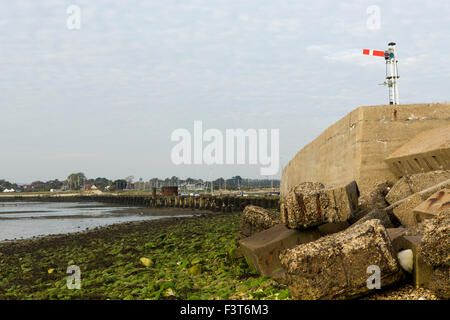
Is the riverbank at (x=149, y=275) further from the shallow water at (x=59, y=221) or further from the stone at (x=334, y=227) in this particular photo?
the shallow water at (x=59, y=221)

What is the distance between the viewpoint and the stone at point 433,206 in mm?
6148

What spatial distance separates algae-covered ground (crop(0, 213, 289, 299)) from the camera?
6418mm

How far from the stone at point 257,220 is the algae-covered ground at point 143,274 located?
0.51 metres

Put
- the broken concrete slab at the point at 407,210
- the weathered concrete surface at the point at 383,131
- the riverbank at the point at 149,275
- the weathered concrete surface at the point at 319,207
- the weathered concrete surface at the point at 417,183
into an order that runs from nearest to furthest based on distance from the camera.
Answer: the riverbank at the point at 149,275
the weathered concrete surface at the point at 319,207
the broken concrete slab at the point at 407,210
the weathered concrete surface at the point at 417,183
the weathered concrete surface at the point at 383,131

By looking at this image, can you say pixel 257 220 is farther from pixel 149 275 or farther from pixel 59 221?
pixel 59 221

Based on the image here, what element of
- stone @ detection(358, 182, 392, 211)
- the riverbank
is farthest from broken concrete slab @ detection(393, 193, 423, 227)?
the riverbank

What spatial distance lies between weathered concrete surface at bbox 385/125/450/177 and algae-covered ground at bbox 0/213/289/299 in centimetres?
479

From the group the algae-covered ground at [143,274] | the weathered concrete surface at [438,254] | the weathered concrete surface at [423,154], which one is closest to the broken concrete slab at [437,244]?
the weathered concrete surface at [438,254]

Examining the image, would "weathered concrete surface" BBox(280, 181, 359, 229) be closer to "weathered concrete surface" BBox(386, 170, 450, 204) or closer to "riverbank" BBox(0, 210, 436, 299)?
"riverbank" BBox(0, 210, 436, 299)

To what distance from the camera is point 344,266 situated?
14.8 feet

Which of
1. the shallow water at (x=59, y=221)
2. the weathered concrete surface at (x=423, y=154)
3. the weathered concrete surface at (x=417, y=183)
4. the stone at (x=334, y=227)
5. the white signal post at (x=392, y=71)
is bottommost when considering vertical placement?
the shallow water at (x=59, y=221)

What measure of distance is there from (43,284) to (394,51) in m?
15.4
